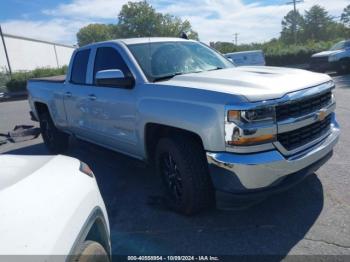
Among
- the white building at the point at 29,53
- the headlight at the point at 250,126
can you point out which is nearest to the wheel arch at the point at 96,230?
the headlight at the point at 250,126

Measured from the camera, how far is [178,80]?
379cm

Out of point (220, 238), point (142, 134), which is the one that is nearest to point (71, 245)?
point (220, 238)

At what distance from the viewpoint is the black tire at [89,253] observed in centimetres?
172

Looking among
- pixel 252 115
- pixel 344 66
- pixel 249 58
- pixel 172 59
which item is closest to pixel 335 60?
pixel 344 66

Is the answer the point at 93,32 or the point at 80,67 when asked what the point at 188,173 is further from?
the point at 93,32

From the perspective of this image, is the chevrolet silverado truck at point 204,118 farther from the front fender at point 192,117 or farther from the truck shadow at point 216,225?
the truck shadow at point 216,225

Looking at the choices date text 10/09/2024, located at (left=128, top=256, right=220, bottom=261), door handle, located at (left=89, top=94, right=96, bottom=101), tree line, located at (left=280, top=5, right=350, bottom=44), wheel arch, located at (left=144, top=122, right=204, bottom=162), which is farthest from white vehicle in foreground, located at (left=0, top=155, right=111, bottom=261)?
tree line, located at (left=280, top=5, right=350, bottom=44)

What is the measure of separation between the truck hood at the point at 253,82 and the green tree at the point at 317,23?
320 feet

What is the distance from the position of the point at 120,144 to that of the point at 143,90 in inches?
39.3

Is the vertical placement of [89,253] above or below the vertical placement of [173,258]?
above

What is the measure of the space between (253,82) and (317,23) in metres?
102

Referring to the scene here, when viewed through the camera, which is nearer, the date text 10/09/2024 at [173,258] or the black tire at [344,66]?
the date text 10/09/2024 at [173,258]

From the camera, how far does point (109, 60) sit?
4672 millimetres

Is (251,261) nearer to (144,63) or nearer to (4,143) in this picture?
(144,63)
